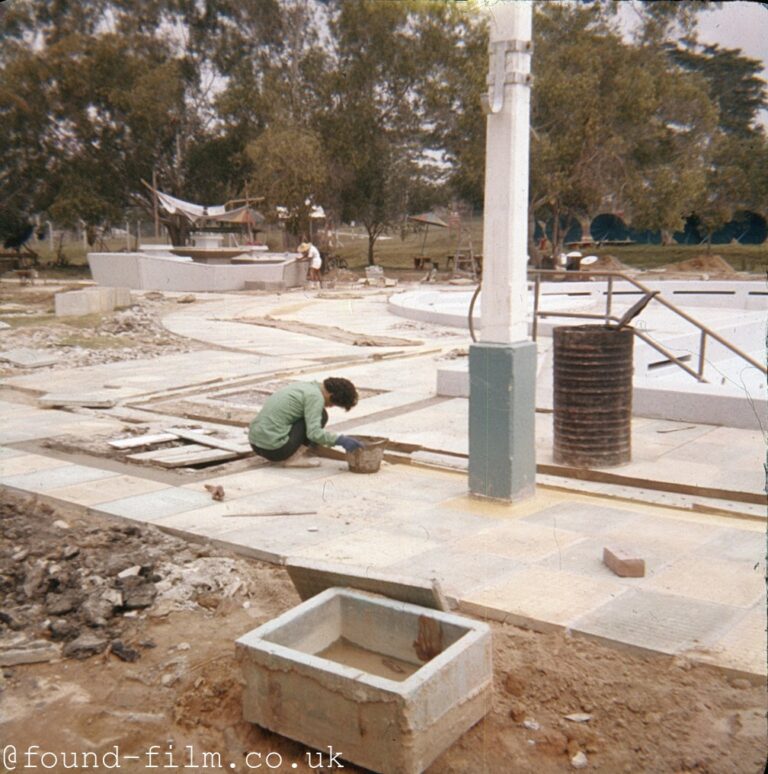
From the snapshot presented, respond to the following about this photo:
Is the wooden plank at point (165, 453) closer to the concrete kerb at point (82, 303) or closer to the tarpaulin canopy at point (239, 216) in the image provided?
the concrete kerb at point (82, 303)

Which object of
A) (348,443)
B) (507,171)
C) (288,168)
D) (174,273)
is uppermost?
(288,168)

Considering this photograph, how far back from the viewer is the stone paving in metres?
4.45

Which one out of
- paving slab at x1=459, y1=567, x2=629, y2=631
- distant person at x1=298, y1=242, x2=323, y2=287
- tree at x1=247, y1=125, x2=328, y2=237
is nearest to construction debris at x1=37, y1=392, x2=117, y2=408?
paving slab at x1=459, y1=567, x2=629, y2=631

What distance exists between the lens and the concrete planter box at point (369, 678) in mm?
3123

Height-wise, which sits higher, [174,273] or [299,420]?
[174,273]

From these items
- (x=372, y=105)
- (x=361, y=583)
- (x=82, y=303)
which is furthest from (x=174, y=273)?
(x=361, y=583)

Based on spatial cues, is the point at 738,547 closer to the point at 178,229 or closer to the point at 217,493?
the point at 217,493

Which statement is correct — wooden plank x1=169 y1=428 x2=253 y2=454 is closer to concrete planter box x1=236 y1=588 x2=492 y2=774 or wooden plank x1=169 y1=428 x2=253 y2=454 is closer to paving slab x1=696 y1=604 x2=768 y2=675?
concrete planter box x1=236 y1=588 x2=492 y2=774

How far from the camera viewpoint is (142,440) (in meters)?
8.32

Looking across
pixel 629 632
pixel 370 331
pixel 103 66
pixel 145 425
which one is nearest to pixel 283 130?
pixel 103 66

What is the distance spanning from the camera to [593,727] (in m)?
3.47

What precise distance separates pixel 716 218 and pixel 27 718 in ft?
114

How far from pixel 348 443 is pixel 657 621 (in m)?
3.39

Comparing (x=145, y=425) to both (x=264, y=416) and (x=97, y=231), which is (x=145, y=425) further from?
(x=97, y=231)
